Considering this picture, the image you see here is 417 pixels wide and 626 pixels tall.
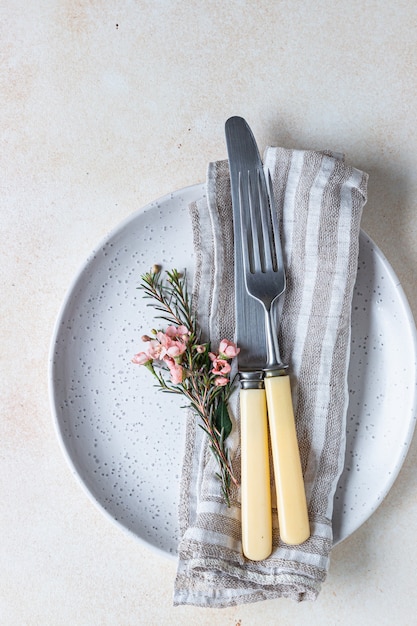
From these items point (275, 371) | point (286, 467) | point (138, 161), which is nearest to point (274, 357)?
point (275, 371)

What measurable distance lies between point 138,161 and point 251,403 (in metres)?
0.35

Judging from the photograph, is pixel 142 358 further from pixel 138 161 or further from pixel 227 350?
pixel 138 161

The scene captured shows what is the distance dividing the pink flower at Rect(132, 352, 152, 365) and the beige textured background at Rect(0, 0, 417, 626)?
0.17 meters

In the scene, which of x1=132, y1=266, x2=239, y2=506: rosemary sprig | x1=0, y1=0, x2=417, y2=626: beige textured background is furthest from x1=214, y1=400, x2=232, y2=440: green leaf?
x1=0, y1=0, x2=417, y2=626: beige textured background

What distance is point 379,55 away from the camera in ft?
2.55

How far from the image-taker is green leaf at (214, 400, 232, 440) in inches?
Answer: 27.0

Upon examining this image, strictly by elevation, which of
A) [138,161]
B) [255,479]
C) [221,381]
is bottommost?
[255,479]

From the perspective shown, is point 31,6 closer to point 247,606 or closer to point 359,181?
point 359,181

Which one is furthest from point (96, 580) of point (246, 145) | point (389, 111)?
point (389, 111)

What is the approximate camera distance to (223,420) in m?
0.69

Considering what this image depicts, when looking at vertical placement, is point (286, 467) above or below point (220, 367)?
below

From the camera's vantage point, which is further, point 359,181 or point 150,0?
point 150,0

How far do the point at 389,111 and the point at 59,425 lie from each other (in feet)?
1.86

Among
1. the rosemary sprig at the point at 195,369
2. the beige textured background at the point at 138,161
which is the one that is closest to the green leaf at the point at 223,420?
the rosemary sprig at the point at 195,369
